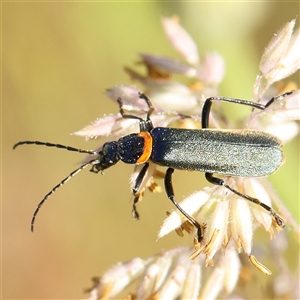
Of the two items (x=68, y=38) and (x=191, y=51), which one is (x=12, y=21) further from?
(x=191, y=51)

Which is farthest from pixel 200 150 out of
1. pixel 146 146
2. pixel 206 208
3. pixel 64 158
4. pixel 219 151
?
pixel 64 158

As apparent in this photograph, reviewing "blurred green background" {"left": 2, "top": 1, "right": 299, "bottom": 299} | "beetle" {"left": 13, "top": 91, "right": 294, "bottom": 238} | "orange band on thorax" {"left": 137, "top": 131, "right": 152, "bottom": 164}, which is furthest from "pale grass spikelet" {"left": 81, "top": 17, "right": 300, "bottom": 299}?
"blurred green background" {"left": 2, "top": 1, "right": 299, "bottom": 299}

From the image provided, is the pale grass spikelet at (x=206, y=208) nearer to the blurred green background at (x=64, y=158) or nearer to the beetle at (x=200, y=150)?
the beetle at (x=200, y=150)

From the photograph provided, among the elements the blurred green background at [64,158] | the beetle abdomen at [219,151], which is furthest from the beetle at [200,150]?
the blurred green background at [64,158]

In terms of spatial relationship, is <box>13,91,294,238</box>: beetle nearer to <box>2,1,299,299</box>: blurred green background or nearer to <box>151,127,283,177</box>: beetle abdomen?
<box>151,127,283,177</box>: beetle abdomen

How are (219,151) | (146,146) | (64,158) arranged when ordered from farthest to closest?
(64,158) → (146,146) → (219,151)

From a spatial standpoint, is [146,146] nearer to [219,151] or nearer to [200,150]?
[200,150]

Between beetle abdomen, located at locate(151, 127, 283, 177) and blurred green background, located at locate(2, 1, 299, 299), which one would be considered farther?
blurred green background, located at locate(2, 1, 299, 299)
